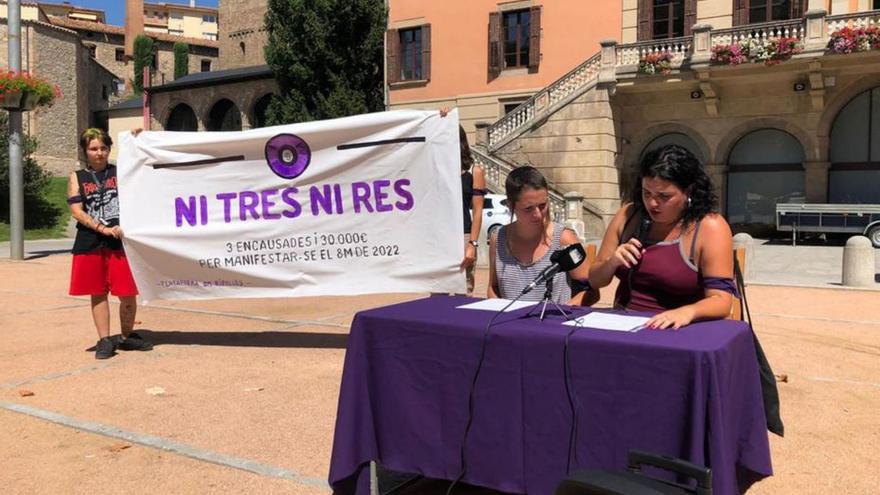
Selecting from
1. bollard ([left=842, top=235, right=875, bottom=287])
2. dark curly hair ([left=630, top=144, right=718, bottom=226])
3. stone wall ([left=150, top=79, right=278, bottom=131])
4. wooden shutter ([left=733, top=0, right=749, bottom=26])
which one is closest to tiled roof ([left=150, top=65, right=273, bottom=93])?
stone wall ([left=150, top=79, right=278, bottom=131])

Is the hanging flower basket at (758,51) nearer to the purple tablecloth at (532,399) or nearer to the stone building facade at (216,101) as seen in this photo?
the purple tablecloth at (532,399)

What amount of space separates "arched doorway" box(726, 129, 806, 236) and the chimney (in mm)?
59739

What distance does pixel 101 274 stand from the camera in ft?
21.2

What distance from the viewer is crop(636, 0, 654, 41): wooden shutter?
2470 centimetres

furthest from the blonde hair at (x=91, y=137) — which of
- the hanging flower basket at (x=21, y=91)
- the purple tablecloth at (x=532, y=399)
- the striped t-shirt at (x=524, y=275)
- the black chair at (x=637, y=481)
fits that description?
the hanging flower basket at (x=21, y=91)

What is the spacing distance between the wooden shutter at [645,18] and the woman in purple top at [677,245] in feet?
76.2

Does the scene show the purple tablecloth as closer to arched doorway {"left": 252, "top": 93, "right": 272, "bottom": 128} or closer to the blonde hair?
the blonde hair

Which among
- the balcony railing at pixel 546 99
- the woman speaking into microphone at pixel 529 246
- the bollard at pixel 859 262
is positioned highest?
the balcony railing at pixel 546 99

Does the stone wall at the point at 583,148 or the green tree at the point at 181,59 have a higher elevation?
the green tree at the point at 181,59

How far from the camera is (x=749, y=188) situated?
24.3 metres

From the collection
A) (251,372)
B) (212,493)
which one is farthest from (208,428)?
(251,372)

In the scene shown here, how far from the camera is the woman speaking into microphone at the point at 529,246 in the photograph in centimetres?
394

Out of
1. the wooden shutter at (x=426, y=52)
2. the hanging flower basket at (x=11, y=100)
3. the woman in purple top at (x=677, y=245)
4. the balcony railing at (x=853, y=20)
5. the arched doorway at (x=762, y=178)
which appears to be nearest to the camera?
the woman in purple top at (x=677, y=245)

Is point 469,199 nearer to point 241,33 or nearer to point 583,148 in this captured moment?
point 583,148
